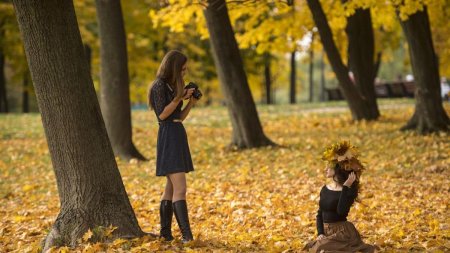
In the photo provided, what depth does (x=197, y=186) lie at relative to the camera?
34.9 feet

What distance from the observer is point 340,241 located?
5.48 m

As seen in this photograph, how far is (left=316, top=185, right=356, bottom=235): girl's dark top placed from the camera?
5.43 m

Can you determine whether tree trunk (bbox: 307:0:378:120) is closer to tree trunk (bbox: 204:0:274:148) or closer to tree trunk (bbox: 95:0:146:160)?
tree trunk (bbox: 204:0:274:148)

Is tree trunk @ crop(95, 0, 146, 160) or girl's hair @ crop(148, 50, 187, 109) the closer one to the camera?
girl's hair @ crop(148, 50, 187, 109)

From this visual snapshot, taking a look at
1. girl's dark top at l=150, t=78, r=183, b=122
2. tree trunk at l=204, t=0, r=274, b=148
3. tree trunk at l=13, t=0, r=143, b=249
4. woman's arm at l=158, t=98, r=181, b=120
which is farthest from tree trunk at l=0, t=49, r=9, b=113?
woman's arm at l=158, t=98, r=181, b=120

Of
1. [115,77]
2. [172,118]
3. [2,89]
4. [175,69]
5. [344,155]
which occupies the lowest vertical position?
[344,155]

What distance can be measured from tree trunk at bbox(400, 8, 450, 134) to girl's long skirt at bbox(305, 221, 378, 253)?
9.47 meters

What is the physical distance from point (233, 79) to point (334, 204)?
8784 millimetres

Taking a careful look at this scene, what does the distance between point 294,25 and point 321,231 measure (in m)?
13.8

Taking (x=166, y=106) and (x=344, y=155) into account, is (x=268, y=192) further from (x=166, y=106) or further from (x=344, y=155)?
(x=344, y=155)

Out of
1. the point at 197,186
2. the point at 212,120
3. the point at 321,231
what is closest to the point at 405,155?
the point at 197,186

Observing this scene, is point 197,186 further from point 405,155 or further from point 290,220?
point 405,155

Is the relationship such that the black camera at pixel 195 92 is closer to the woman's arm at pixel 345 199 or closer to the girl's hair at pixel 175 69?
the girl's hair at pixel 175 69

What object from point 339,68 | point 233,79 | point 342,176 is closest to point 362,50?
point 339,68
